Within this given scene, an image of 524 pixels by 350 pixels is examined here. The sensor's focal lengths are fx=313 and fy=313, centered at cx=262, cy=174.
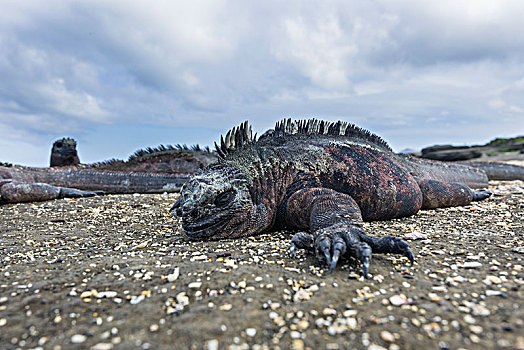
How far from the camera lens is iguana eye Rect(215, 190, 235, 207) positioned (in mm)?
2977

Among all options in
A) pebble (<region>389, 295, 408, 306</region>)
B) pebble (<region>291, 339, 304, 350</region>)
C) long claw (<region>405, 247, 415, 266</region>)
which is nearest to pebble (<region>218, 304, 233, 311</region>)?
pebble (<region>291, 339, 304, 350</region>)

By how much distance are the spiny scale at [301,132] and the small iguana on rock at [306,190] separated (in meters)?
0.01

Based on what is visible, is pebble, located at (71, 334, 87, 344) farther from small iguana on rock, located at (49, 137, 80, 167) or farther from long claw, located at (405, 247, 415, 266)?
small iguana on rock, located at (49, 137, 80, 167)

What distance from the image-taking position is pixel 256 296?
180 centimetres

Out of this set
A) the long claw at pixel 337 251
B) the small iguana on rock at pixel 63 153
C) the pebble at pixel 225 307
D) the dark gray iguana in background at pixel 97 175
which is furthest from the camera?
the small iguana on rock at pixel 63 153

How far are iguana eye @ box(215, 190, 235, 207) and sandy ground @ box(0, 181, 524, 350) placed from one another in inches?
14.7

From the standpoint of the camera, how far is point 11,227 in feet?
13.6

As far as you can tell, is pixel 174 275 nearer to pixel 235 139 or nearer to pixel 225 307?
pixel 225 307

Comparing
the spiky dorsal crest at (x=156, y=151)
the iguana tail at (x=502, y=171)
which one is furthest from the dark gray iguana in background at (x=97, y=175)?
the iguana tail at (x=502, y=171)

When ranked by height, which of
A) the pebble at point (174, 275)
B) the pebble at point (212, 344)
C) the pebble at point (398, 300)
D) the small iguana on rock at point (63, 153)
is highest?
the small iguana on rock at point (63, 153)

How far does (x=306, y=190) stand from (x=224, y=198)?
0.87 metres

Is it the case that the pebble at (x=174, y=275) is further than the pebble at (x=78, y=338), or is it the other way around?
the pebble at (x=174, y=275)

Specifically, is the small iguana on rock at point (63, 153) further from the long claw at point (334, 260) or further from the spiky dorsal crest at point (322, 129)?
the long claw at point (334, 260)

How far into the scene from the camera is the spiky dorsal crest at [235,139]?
3.47 meters
